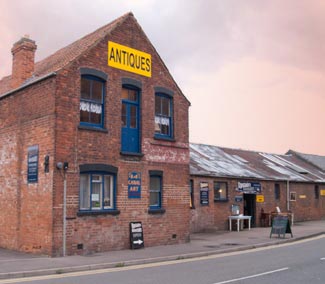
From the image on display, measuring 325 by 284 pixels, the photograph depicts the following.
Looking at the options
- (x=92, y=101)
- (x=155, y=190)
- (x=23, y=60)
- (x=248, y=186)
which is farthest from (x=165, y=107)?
(x=248, y=186)

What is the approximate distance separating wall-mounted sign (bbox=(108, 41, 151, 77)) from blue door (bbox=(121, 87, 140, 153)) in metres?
0.88

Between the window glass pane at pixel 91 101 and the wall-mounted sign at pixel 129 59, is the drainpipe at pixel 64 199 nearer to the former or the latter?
the window glass pane at pixel 91 101

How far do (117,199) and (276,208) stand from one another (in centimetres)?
1857

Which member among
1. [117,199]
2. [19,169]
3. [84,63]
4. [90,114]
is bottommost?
[117,199]

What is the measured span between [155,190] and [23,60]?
25.3 feet

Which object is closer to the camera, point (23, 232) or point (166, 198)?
point (23, 232)

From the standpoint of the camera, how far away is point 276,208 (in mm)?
33219

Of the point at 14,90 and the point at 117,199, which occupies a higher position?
the point at 14,90

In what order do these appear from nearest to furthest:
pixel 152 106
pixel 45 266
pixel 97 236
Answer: pixel 45 266, pixel 97 236, pixel 152 106

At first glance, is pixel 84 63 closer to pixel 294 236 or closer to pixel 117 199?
pixel 117 199

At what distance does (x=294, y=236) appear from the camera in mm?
23188

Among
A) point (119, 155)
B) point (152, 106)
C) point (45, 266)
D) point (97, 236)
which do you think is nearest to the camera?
point (45, 266)

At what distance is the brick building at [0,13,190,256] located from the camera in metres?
16.1

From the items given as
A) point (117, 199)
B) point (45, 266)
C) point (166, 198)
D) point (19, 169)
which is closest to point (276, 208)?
point (166, 198)
